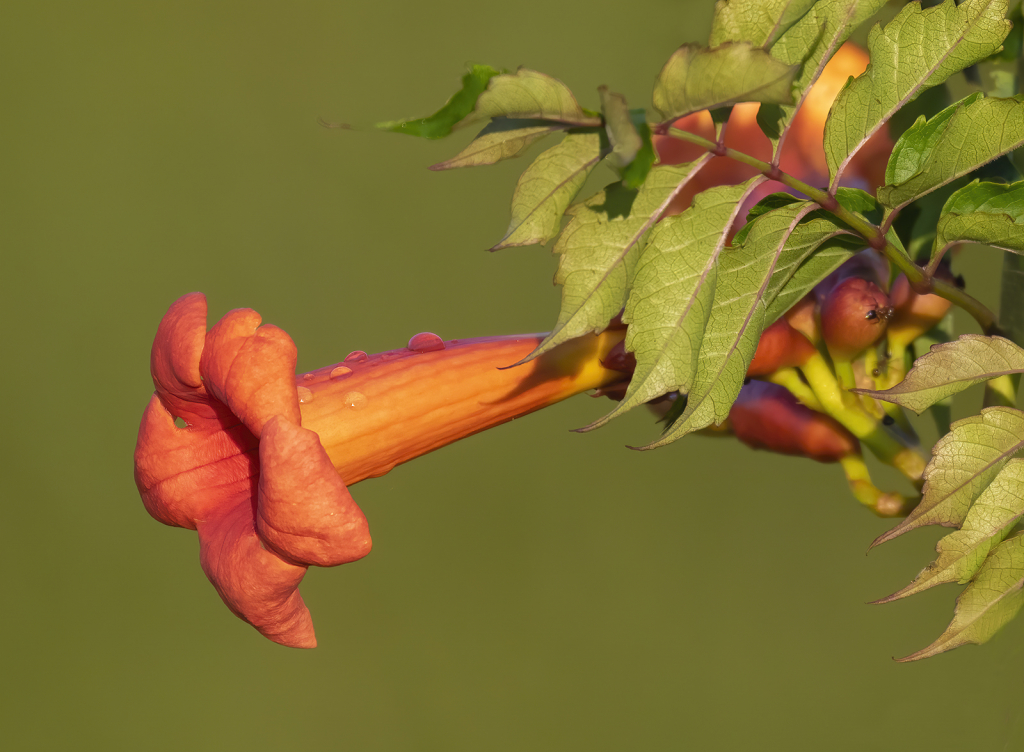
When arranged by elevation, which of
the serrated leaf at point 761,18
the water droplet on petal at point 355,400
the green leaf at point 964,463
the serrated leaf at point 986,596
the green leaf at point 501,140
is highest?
the serrated leaf at point 761,18

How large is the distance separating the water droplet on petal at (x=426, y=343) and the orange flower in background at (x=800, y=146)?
14 centimetres

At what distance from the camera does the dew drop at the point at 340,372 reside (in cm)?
37

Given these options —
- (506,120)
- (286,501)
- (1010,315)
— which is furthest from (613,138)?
(1010,315)

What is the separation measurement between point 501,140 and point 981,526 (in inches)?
9.9

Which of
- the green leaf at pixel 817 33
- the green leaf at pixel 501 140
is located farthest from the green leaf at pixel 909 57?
the green leaf at pixel 501 140

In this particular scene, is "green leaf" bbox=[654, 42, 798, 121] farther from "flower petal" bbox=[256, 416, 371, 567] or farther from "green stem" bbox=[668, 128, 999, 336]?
"flower petal" bbox=[256, 416, 371, 567]

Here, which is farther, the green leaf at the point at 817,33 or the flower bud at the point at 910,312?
the flower bud at the point at 910,312

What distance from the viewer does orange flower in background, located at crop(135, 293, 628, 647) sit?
0.29 metres

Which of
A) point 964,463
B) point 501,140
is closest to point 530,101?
point 501,140

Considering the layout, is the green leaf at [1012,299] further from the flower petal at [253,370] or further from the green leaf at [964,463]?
the flower petal at [253,370]

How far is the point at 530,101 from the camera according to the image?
251 mm

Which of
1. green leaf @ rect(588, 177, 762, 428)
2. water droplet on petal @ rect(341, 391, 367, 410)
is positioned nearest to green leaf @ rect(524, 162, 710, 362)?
green leaf @ rect(588, 177, 762, 428)

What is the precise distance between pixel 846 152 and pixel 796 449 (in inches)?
7.2

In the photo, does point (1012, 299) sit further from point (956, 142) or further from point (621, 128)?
point (621, 128)
